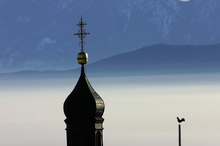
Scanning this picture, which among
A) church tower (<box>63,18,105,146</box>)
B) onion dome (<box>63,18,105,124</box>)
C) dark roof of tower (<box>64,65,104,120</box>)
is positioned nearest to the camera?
church tower (<box>63,18,105,146</box>)

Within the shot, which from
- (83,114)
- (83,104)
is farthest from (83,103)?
(83,114)

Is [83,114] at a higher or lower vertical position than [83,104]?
lower

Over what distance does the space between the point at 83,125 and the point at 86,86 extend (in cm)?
195

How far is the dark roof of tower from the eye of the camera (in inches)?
1947

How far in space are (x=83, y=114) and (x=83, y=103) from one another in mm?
477

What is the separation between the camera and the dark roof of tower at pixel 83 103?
49.5 metres

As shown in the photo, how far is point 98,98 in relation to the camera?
49.9 meters

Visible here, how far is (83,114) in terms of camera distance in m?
49.4

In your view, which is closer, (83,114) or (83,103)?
(83,114)

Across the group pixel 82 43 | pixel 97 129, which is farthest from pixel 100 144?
pixel 82 43

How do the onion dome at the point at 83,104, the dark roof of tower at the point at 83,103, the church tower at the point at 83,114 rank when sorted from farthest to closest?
1. the dark roof of tower at the point at 83,103
2. the onion dome at the point at 83,104
3. the church tower at the point at 83,114

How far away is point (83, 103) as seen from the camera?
4966 cm

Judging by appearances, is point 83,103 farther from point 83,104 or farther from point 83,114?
point 83,114

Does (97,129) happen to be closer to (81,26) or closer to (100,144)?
(100,144)
